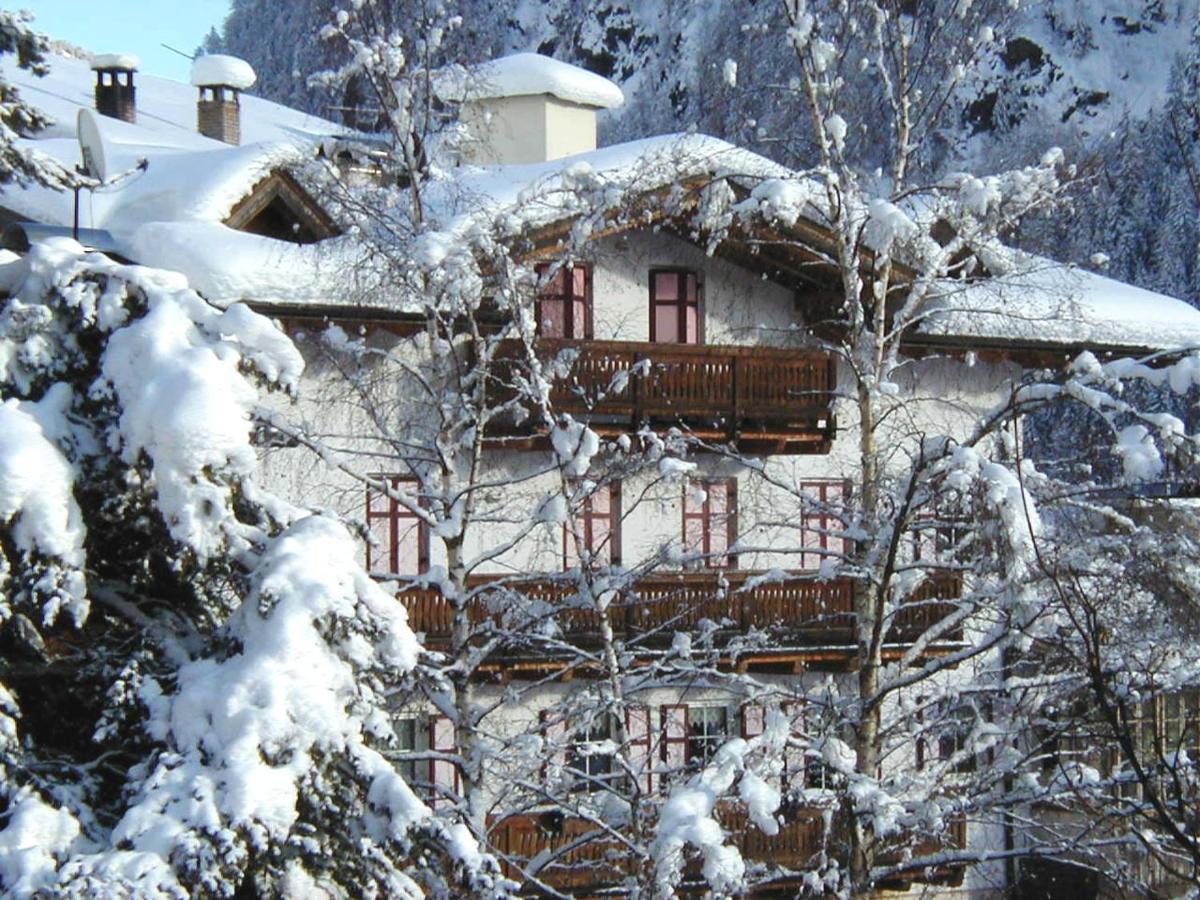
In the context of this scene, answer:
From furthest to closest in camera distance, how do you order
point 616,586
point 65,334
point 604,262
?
point 604,262
point 616,586
point 65,334

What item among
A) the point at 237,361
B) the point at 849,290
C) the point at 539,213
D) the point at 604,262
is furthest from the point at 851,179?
the point at 237,361

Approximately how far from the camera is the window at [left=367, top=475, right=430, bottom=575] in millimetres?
22578

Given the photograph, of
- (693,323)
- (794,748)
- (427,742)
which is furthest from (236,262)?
(794,748)

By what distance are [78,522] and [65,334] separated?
3.82 ft

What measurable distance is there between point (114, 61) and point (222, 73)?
248 centimetres

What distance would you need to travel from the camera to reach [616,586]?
55.3 feet

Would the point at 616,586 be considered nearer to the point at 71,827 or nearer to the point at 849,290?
the point at 849,290

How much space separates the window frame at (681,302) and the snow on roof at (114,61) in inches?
494

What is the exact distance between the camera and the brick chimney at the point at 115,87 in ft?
107

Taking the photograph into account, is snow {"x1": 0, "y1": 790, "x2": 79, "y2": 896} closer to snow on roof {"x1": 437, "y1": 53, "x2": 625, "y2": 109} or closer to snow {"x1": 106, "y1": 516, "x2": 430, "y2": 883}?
snow {"x1": 106, "y1": 516, "x2": 430, "y2": 883}

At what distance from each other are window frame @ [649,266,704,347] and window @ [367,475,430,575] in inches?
149

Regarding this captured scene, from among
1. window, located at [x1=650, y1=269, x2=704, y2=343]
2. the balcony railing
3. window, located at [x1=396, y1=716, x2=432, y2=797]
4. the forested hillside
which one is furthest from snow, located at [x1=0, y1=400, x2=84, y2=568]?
the forested hillside

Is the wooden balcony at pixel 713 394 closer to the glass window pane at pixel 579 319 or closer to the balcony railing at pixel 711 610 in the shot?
the glass window pane at pixel 579 319

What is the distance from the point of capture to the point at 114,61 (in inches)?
1289
